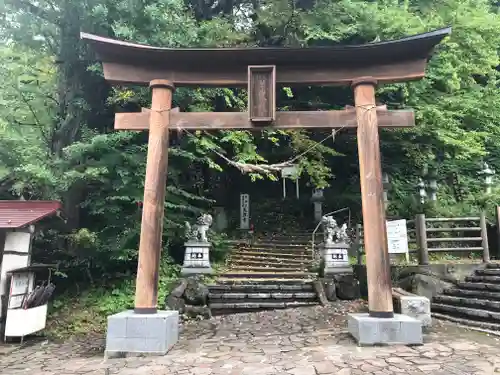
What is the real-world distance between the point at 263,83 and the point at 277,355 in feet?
15.1

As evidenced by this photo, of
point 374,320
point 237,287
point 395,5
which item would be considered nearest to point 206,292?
point 237,287

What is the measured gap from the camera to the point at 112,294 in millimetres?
9945

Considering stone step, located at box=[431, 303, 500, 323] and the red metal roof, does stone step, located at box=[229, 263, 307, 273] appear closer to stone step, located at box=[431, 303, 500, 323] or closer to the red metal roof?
stone step, located at box=[431, 303, 500, 323]

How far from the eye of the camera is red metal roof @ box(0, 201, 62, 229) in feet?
24.9

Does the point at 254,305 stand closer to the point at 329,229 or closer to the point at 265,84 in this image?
the point at 329,229

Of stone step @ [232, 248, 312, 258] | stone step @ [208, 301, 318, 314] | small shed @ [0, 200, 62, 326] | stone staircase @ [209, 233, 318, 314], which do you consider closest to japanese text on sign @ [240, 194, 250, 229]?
stone staircase @ [209, 233, 318, 314]

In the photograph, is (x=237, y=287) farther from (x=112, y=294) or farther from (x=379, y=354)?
(x=379, y=354)

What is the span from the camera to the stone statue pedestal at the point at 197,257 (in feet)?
38.3

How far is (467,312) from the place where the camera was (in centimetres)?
806

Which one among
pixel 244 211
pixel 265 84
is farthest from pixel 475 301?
pixel 244 211

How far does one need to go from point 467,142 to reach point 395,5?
5399mm

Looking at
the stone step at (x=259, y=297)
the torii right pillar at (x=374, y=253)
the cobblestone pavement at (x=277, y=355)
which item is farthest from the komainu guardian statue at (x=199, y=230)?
the torii right pillar at (x=374, y=253)

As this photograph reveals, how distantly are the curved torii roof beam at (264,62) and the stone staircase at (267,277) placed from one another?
5796mm

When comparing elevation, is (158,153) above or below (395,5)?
below
